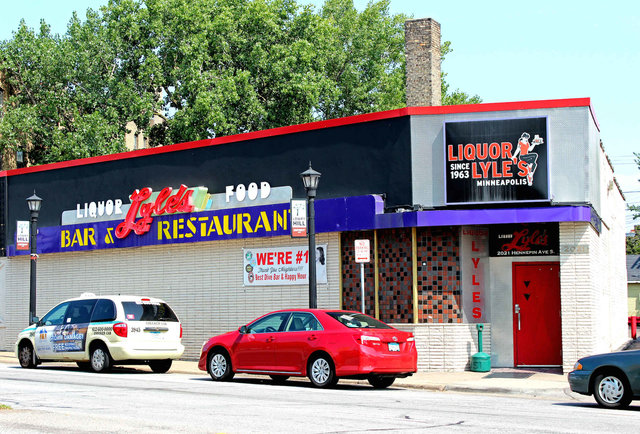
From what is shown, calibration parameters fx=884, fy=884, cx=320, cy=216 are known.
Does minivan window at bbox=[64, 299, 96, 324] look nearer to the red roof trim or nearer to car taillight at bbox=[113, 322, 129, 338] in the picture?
car taillight at bbox=[113, 322, 129, 338]

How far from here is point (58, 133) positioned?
4350cm

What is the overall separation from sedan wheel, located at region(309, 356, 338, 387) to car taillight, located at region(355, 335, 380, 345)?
75 cm

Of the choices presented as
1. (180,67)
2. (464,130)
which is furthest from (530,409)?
(180,67)

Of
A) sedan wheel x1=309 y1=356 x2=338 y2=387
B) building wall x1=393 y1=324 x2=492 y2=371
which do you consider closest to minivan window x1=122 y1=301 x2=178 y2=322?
sedan wheel x1=309 y1=356 x2=338 y2=387

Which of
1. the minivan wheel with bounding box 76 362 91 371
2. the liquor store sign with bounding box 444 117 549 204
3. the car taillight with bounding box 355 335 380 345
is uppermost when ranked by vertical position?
the liquor store sign with bounding box 444 117 549 204

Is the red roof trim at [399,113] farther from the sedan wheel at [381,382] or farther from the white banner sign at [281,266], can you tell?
the sedan wheel at [381,382]

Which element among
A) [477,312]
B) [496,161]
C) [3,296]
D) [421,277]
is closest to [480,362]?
[477,312]

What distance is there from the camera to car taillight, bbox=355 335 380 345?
15.7m

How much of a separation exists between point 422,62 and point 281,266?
295 inches

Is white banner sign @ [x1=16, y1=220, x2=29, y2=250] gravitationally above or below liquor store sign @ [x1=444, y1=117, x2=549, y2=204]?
below

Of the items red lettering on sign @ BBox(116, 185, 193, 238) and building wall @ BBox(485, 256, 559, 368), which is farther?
red lettering on sign @ BBox(116, 185, 193, 238)

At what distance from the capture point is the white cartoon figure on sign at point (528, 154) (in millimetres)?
19344

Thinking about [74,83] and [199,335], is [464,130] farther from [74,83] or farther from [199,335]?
A: [74,83]

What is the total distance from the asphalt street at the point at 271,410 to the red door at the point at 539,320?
4.55 m
